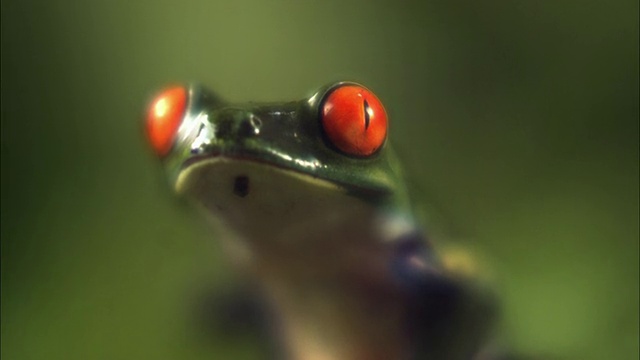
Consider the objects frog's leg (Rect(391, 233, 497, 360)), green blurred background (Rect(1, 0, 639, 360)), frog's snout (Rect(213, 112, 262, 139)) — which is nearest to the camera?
frog's snout (Rect(213, 112, 262, 139))

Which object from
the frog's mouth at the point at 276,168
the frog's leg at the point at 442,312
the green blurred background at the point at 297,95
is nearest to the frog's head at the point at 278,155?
the frog's mouth at the point at 276,168

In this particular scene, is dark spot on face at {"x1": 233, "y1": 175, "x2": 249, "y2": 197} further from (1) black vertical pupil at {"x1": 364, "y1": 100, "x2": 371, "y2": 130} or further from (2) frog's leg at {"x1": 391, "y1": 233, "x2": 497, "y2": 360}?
(2) frog's leg at {"x1": 391, "y1": 233, "x2": 497, "y2": 360}

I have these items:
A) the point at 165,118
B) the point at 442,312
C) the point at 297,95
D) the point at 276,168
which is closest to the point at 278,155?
the point at 276,168

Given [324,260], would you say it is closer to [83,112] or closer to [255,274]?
[255,274]

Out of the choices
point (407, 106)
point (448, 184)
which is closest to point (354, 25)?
point (407, 106)

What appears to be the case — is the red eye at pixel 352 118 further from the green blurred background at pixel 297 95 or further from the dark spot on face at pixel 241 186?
the green blurred background at pixel 297 95

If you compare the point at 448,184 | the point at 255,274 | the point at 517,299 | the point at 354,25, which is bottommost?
the point at 255,274

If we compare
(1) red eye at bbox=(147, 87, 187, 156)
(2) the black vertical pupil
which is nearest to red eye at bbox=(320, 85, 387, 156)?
(2) the black vertical pupil
